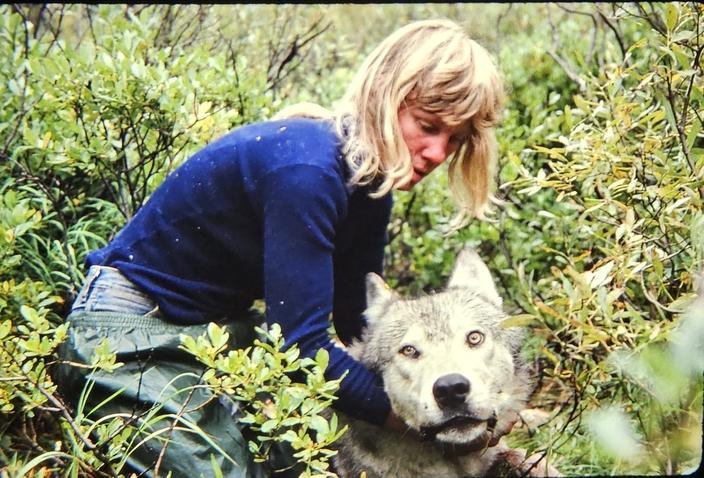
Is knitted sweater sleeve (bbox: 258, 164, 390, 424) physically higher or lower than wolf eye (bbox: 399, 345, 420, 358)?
higher

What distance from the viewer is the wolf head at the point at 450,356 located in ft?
7.66

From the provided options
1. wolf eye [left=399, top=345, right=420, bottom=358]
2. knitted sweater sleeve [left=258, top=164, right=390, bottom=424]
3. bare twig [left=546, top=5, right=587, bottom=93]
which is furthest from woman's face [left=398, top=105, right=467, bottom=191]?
bare twig [left=546, top=5, right=587, bottom=93]

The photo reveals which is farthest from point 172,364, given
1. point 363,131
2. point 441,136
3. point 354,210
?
point 441,136

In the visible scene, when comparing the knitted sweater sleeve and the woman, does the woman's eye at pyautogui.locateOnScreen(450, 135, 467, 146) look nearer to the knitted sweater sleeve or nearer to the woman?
the woman

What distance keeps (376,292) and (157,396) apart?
84cm

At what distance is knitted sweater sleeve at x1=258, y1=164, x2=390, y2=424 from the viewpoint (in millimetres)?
2410

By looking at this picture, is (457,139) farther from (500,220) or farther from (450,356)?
(500,220)

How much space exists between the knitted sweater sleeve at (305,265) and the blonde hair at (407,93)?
193 millimetres

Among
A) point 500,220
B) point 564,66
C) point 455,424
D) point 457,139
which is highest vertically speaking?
point 457,139

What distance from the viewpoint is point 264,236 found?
99.3 inches

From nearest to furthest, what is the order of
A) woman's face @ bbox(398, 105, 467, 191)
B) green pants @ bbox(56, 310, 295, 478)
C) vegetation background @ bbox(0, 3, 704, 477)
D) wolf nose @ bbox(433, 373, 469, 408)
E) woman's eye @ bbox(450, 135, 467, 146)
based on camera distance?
vegetation background @ bbox(0, 3, 704, 477) → wolf nose @ bbox(433, 373, 469, 408) → green pants @ bbox(56, 310, 295, 478) → woman's face @ bbox(398, 105, 467, 191) → woman's eye @ bbox(450, 135, 467, 146)

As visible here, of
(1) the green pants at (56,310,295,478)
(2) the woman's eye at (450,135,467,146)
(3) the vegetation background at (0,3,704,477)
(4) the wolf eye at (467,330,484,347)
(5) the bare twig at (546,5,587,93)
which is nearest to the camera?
(3) the vegetation background at (0,3,704,477)

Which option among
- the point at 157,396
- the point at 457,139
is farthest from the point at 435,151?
the point at 157,396

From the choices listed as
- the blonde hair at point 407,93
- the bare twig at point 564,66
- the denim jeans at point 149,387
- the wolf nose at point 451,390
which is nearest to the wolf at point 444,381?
the wolf nose at point 451,390
